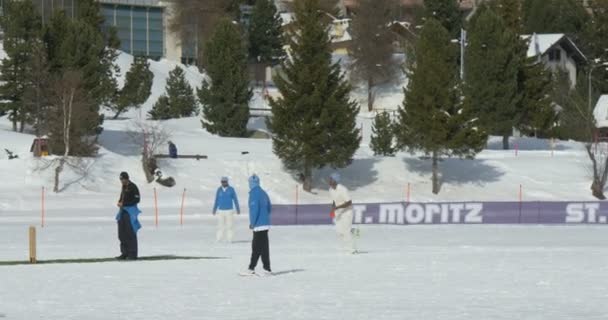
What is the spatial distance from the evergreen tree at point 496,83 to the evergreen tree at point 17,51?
23.0 meters

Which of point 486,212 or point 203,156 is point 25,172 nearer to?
point 203,156

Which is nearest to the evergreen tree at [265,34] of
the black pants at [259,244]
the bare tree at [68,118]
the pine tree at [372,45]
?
the pine tree at [372,45]

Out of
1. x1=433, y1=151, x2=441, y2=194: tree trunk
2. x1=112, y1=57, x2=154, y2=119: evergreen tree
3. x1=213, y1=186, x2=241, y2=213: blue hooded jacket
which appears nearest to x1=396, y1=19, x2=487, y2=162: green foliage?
x1=433, y1=151, x2=441, y2=194: tree trunk

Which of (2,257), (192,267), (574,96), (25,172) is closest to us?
(192,267)

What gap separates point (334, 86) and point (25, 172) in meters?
14.7

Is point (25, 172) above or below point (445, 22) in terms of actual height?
below

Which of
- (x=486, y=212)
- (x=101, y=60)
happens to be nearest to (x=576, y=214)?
(x=486, y=212)

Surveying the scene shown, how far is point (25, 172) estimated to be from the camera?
56.5 metres

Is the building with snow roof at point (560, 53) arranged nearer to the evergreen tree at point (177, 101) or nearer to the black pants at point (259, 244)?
the evergreen tree at point (177, 101)

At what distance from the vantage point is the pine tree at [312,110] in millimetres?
61344

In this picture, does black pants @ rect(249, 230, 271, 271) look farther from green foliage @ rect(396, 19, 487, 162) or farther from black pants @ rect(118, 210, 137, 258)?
green foliage @ rect(396, 19, 487, 162)

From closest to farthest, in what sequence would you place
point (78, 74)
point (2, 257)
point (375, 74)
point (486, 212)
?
1. point (2, 257)
2. point (486, 212)
3. point (78, 74)
4. point (375, 74)

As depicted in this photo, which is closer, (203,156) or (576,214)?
(576,214)

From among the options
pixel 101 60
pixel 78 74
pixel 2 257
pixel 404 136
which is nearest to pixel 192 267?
pixel 2 257
